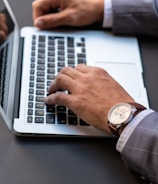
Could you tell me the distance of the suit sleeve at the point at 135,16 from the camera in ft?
3.24

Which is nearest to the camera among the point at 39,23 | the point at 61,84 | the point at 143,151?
the point at 143,151

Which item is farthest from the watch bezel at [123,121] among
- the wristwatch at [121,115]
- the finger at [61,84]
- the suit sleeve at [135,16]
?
the suit sleeve at [135,16]

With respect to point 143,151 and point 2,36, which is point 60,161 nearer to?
point 143,151

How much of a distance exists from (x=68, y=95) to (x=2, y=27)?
22cm

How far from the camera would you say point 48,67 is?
90cm

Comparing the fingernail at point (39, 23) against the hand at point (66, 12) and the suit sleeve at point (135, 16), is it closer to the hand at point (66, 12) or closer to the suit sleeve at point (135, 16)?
the hand at point (66, 12)

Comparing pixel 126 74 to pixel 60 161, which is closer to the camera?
pixel 60 161

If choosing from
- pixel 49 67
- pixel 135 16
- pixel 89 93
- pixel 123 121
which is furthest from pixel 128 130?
pixel 135 16

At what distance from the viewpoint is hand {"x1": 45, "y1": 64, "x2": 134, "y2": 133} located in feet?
2.60

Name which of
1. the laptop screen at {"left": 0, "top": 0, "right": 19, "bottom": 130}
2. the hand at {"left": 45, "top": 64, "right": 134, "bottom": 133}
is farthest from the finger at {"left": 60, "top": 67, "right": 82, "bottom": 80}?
the laptop screen at {"left": 0, "top": 0, "right": 19, "bottom": 130}

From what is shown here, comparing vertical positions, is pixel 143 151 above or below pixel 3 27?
below

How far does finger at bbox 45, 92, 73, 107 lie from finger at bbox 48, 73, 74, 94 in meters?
0.03

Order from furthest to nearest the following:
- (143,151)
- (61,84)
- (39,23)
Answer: (39,23) < (61,84) < (143,151)

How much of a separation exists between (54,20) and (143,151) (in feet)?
1.35
